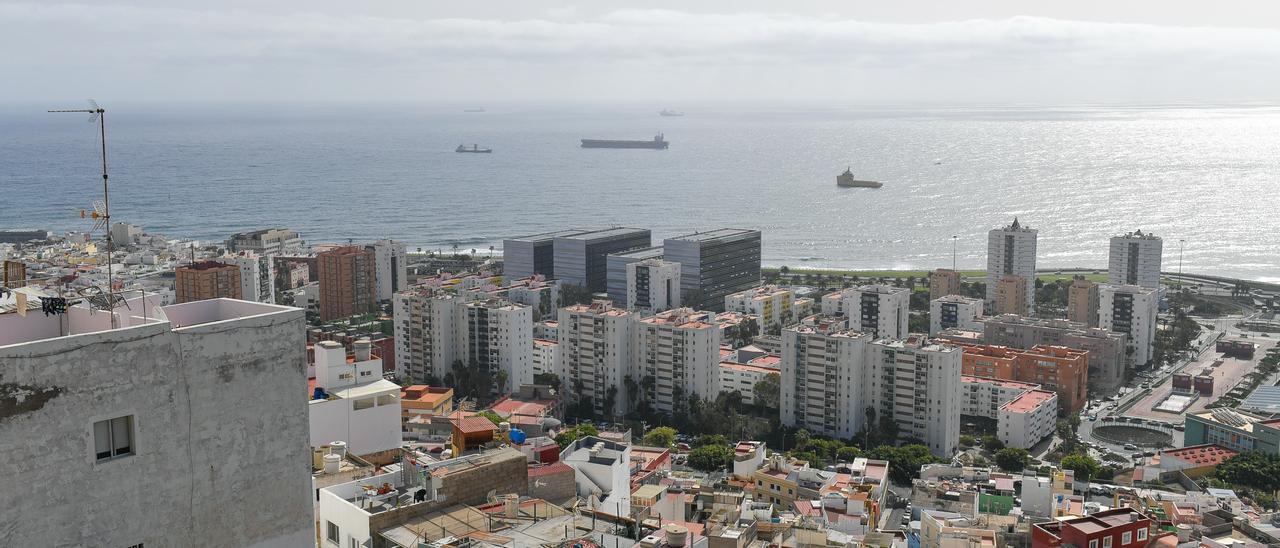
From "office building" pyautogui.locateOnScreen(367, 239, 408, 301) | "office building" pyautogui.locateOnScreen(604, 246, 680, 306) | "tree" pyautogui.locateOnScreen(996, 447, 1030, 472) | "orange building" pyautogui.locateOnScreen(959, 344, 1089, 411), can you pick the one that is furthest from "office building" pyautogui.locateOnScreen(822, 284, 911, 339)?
"office building" pyautogui.locateOnScreen(367, 239, 408, 301)

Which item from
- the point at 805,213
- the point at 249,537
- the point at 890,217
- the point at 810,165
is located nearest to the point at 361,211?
the point at 805,213

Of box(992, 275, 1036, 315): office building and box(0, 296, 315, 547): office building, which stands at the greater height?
box(0, 296, 315, 547): office building

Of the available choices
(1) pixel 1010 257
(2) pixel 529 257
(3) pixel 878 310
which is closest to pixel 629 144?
(2) pixel 529 257

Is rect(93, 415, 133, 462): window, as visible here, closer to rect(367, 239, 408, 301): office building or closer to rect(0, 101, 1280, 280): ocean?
rect(367, 239, 408, 301): office building

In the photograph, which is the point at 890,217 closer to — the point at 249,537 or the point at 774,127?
the point at 249,537

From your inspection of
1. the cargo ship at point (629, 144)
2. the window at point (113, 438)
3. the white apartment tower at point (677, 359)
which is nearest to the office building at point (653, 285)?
the white apartment tower at point (677, 359)

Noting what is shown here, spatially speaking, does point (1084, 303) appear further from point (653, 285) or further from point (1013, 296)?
point (653, 285)
